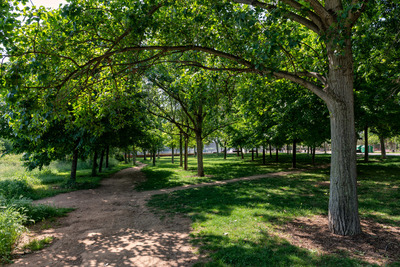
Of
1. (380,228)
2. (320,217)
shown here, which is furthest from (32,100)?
(380,228)

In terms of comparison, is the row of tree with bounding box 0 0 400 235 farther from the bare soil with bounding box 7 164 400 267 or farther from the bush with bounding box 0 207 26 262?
the bush with bounding box 0 207 26 262

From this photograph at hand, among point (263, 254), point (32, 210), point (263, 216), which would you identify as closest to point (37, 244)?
point (32, 210)

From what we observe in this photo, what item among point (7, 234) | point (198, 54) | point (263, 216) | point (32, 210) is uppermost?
point (198, 54)

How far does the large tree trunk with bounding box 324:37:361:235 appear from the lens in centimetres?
485

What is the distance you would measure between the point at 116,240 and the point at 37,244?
1686 mm

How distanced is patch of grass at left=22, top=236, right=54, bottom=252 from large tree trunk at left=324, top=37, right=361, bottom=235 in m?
6.55

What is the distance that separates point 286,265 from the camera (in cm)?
375

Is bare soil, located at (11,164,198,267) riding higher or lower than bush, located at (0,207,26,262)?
lower

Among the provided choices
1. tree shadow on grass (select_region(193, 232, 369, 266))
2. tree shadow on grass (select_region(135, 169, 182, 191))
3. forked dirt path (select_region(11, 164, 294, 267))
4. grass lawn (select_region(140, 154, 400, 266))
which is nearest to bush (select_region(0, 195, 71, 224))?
forked dirt path (select_region(11, 164, 294, 267))

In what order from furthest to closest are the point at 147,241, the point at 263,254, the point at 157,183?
the point at 157,183
the point at 147,241
the point at 263,254

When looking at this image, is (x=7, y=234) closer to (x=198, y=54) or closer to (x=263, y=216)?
(x=263, y=216)

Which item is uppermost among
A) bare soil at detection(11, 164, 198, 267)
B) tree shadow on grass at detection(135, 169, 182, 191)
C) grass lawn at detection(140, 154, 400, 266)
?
grass lawn at detection(140, 154, 400, 266)

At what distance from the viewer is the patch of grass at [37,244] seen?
4.94 m

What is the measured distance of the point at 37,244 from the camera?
5035mm
